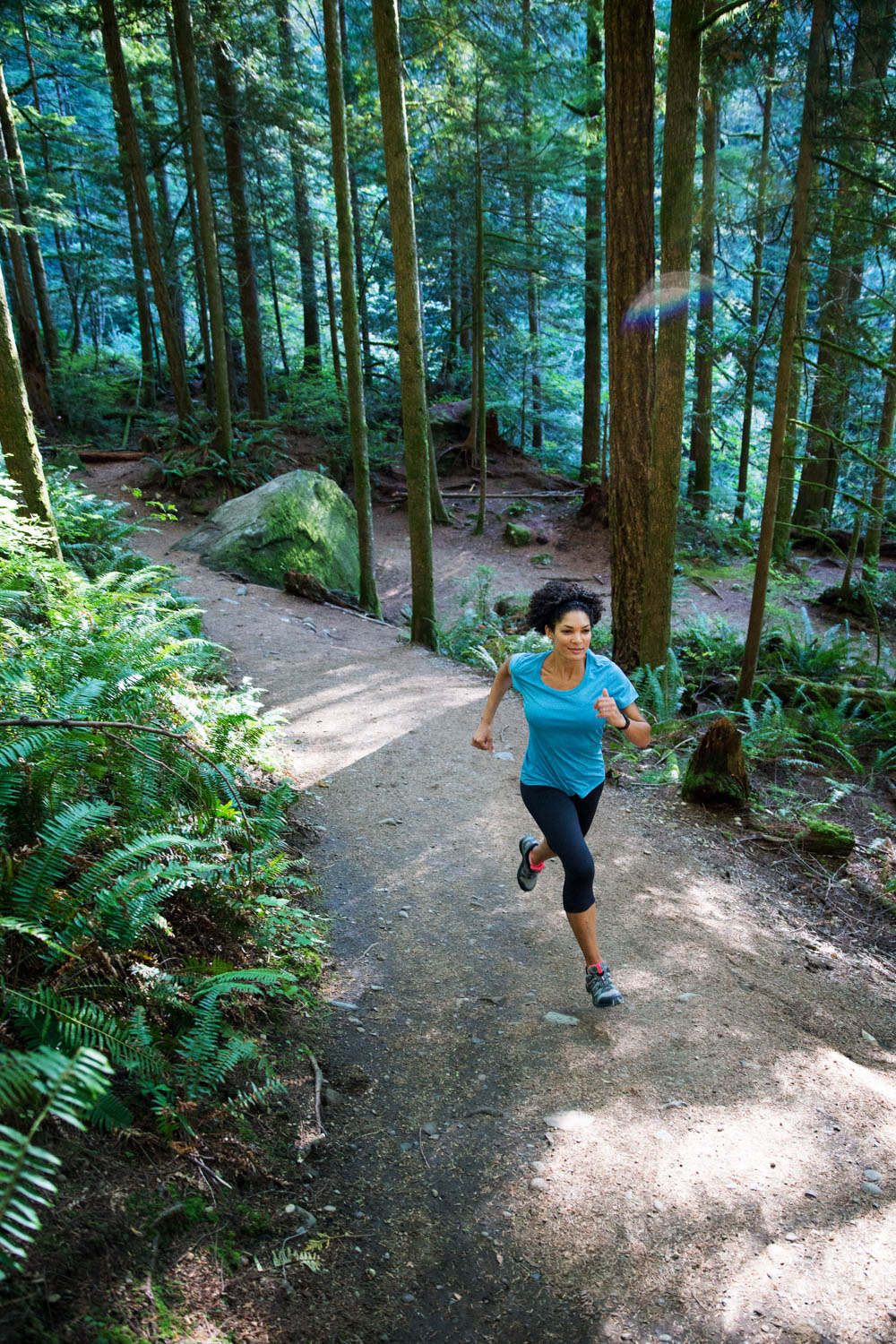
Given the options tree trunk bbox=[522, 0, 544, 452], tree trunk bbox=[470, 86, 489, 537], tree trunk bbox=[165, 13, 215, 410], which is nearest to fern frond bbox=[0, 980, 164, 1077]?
tree trunk bbox=[470, 86, 489, 537]

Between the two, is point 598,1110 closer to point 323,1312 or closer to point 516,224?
point 323,1312

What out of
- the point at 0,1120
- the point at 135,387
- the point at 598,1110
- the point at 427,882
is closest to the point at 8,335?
the point at 427,882

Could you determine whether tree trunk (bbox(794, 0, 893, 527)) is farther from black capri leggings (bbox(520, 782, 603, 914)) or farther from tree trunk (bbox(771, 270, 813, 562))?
black capri leggings (bbox(520, 782, 603, 914))

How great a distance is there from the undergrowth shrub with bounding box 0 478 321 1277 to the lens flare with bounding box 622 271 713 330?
5661 millimetres

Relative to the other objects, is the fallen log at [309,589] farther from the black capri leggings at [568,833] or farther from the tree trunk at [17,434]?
the black capri leggings at [568,833]

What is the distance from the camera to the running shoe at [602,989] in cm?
391

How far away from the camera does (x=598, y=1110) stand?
3.29m

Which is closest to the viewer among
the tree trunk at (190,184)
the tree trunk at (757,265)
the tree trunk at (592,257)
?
the tree trunk at (757,265)

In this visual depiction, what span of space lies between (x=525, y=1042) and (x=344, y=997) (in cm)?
95

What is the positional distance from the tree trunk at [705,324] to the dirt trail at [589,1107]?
906 cm

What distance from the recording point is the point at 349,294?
1159cm

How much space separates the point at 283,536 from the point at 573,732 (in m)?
11.6

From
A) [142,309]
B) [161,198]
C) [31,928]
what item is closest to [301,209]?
[161,198]

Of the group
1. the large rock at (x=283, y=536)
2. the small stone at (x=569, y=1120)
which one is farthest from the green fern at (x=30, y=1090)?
the large rock at (x=283, y=536)
